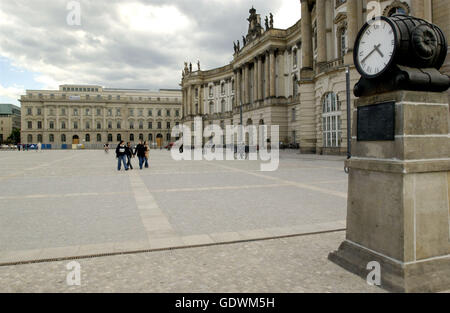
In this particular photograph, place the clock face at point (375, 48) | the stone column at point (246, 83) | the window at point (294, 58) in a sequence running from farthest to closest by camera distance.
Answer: the stone column at point (246, 83) < the window at point (294, 58) < the clock face at point (375, 48)

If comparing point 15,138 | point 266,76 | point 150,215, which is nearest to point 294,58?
point 266,76

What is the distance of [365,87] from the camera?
4.37 metres

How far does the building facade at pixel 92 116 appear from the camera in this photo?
107 m

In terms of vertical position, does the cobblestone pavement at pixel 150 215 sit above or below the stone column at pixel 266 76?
below

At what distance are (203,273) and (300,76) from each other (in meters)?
32.7

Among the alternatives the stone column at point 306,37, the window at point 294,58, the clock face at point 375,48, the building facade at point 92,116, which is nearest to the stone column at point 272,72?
the window at point 294,58

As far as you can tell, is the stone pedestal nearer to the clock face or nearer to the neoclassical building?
the clock face

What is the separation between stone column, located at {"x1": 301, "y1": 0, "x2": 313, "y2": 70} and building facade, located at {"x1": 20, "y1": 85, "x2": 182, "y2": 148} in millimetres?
76568

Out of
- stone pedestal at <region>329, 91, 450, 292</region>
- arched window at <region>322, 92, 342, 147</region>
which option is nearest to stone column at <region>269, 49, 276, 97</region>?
arched window at <region>322, 92, 342, 147</region>

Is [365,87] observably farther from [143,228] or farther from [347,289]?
[143,228]

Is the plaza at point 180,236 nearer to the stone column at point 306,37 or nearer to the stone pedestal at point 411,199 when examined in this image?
the stone pedestal at point 411,199

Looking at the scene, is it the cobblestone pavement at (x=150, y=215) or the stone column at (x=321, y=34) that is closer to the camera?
the cobblestone pavement at (x=150, y=215)

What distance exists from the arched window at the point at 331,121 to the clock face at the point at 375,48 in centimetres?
2547
